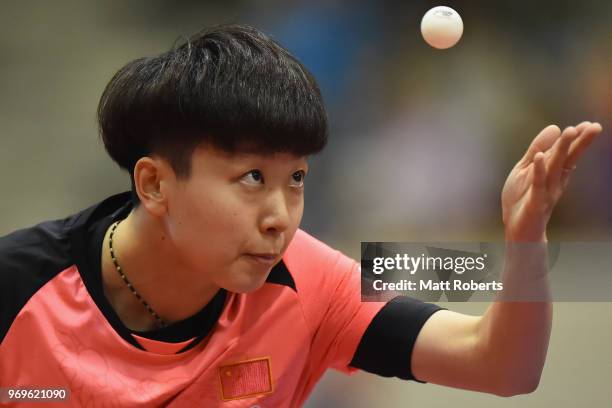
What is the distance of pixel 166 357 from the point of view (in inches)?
50.9

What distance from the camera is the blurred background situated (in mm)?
2924

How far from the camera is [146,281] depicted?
1328mm

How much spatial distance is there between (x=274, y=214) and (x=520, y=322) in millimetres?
380

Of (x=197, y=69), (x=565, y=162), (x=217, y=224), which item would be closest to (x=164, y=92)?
(x=197, y=69)

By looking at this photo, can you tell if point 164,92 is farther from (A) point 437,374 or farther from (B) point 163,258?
(A) point 437,374

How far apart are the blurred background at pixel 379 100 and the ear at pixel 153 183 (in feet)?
5.23

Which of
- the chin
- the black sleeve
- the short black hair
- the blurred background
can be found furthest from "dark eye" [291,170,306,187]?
the blurred background

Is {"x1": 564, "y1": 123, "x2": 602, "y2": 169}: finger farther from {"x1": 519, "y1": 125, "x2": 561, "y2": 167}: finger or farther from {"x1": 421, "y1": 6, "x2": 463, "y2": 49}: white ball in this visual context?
{"x1": 421, "y1": 6, "x2": 463, "y2": 49}: white ball

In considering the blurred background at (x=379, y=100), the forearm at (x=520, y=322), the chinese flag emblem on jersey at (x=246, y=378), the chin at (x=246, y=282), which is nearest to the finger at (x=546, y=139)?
the forearm at (x=520, y=322)

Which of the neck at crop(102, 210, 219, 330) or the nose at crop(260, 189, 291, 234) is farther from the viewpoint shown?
the neck at crop(102, 210, 219, 330)

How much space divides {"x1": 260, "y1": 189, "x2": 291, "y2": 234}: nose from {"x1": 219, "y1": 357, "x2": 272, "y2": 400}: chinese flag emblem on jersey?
0.87 ft

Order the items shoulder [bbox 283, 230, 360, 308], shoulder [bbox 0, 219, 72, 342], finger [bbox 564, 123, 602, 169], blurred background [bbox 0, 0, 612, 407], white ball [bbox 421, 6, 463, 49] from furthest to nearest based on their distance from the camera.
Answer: blurred background [bbox 0, 0, 612, 407], white ball [bbox 421, 6, 463, 49], shoulder [bbox 283, 230, 360, 308], shoulder [bbox 0, 219, 72, 342], finger [bbox 564, 123, 602, 169]

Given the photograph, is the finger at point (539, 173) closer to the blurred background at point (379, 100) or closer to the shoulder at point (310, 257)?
the shoulder at point (310, 257)

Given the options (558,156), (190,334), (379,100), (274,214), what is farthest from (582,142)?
(379,100)
